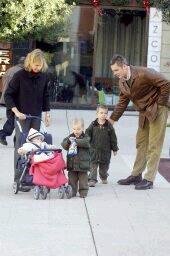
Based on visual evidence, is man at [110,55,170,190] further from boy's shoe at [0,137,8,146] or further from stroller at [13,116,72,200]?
boy's shoe at [0,137,8,146]

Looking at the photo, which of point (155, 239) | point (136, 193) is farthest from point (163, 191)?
point (155, 239)

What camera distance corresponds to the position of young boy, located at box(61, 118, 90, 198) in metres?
9.07

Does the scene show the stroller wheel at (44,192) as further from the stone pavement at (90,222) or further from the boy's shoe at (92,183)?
the boy's shoe at (92,183)

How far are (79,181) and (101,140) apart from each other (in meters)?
1.05

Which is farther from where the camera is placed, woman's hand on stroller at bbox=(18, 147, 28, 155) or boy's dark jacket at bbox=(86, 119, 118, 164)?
boy's dark jacket at bbox=(86, 119, 118, 164)

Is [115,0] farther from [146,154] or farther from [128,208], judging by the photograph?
[128,208]

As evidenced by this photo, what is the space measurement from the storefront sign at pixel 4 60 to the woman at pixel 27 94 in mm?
Result: 12004

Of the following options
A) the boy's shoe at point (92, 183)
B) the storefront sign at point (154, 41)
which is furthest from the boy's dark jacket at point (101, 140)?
the storefront sign at point (154, 41)

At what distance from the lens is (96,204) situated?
28.6 ft

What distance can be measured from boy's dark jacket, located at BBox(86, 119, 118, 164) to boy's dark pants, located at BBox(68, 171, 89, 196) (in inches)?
34.3

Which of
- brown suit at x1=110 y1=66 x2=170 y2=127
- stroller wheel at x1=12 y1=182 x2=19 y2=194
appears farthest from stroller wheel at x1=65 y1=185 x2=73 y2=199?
brown suit at x1=110 y1=66 x2=170 y2=127

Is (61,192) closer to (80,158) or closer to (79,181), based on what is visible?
(79,181)

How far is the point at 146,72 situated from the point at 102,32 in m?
12.7

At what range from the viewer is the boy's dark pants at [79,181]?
9.10 meters
